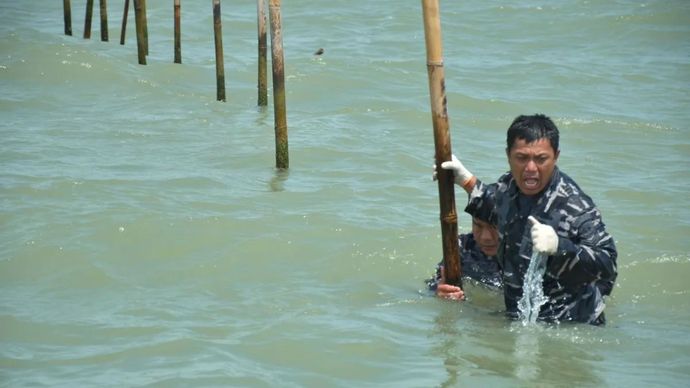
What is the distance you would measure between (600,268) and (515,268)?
0.58m

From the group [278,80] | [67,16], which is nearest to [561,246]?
[278,80]

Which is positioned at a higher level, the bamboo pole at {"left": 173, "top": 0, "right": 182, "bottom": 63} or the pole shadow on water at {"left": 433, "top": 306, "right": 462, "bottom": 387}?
the bamboo pole at {"left": 173, "top": 0, "right": 182, "bottom": 63}

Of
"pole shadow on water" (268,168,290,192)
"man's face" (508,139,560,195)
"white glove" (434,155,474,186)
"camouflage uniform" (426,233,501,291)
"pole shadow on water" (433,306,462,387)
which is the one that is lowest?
"pole shadow on water" (268,168,290,192)

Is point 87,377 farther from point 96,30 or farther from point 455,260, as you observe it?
point 96,30

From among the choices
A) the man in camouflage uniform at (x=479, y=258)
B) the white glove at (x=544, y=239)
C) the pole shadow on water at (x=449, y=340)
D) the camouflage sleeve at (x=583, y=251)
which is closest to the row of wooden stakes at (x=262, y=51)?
the man in camouflage uniform at (x=479, y=258)

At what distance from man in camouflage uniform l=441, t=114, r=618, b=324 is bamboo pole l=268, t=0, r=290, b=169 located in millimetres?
3762

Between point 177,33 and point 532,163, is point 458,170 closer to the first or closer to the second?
point 532,163

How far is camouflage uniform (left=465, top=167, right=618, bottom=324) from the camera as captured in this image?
19.6 ft

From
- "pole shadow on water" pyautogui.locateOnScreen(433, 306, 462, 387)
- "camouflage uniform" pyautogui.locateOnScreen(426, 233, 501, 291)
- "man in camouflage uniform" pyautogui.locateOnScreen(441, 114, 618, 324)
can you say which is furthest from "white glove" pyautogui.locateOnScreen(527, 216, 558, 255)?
"camouflage uniform" pyautogui.locateOnScreen(426, 233, 501, 291)

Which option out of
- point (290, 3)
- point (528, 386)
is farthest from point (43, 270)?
point (290, 3)

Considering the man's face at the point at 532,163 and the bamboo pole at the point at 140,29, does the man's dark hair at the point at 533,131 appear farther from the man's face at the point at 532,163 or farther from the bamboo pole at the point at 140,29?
the bamboo pole at the point at 140,29

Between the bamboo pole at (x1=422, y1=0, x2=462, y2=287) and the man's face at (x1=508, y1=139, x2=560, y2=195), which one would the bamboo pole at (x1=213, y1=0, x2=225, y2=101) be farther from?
the man's face at (x1=508, y1=139, x2=560, y2=195)

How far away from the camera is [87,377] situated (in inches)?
233

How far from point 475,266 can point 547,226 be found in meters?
1.77
